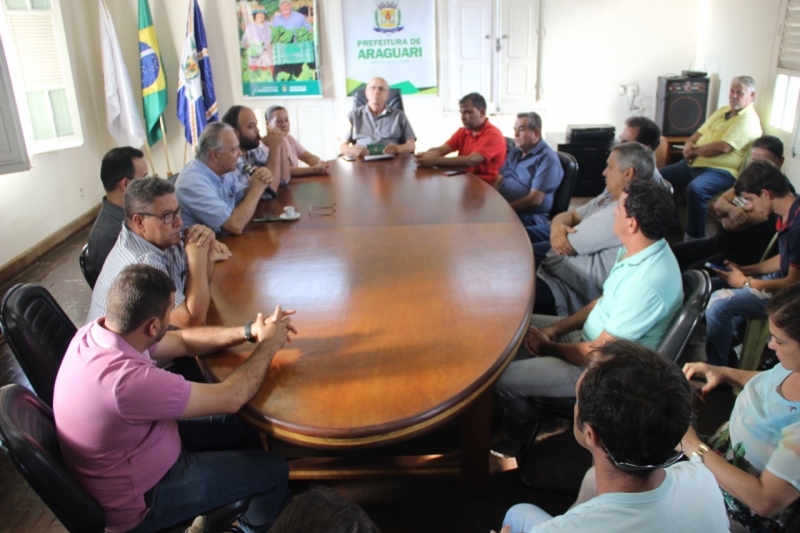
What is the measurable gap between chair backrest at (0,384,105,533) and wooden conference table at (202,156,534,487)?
15.3 inches

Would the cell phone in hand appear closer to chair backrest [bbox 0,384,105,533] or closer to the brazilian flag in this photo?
chair backrest [bbox 0,384,105,533]

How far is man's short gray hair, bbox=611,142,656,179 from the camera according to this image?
2.58 meters

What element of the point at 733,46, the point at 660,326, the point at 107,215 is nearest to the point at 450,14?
the point at 733,46

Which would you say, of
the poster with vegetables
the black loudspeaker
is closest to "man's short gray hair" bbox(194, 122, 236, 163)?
the poster with vegetables

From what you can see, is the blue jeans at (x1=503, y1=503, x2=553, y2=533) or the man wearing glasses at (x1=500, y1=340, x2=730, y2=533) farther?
the blue jeans at (x1=503, y1=503, x2=553, y2=533)

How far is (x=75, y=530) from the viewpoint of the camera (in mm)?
1372

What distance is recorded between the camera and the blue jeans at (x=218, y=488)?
1504 mm

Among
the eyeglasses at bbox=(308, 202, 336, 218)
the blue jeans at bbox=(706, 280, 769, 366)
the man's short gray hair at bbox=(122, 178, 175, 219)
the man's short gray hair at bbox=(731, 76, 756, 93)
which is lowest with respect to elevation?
the blue jeans at bbox=(706, 280, 769, 366)

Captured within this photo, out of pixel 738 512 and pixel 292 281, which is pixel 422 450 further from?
pixel 738 512

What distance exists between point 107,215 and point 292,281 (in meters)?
0.95

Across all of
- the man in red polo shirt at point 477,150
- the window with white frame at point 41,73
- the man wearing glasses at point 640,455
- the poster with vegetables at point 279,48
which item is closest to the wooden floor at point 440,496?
the man wearing glasses at point 640,455

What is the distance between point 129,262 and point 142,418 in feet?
2.37

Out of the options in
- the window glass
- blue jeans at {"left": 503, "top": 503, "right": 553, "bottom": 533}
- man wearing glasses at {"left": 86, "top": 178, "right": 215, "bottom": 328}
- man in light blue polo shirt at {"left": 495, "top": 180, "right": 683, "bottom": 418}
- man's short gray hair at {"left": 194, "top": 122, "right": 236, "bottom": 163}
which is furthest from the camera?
the window glass

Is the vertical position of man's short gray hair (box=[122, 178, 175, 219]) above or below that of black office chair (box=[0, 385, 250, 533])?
above
